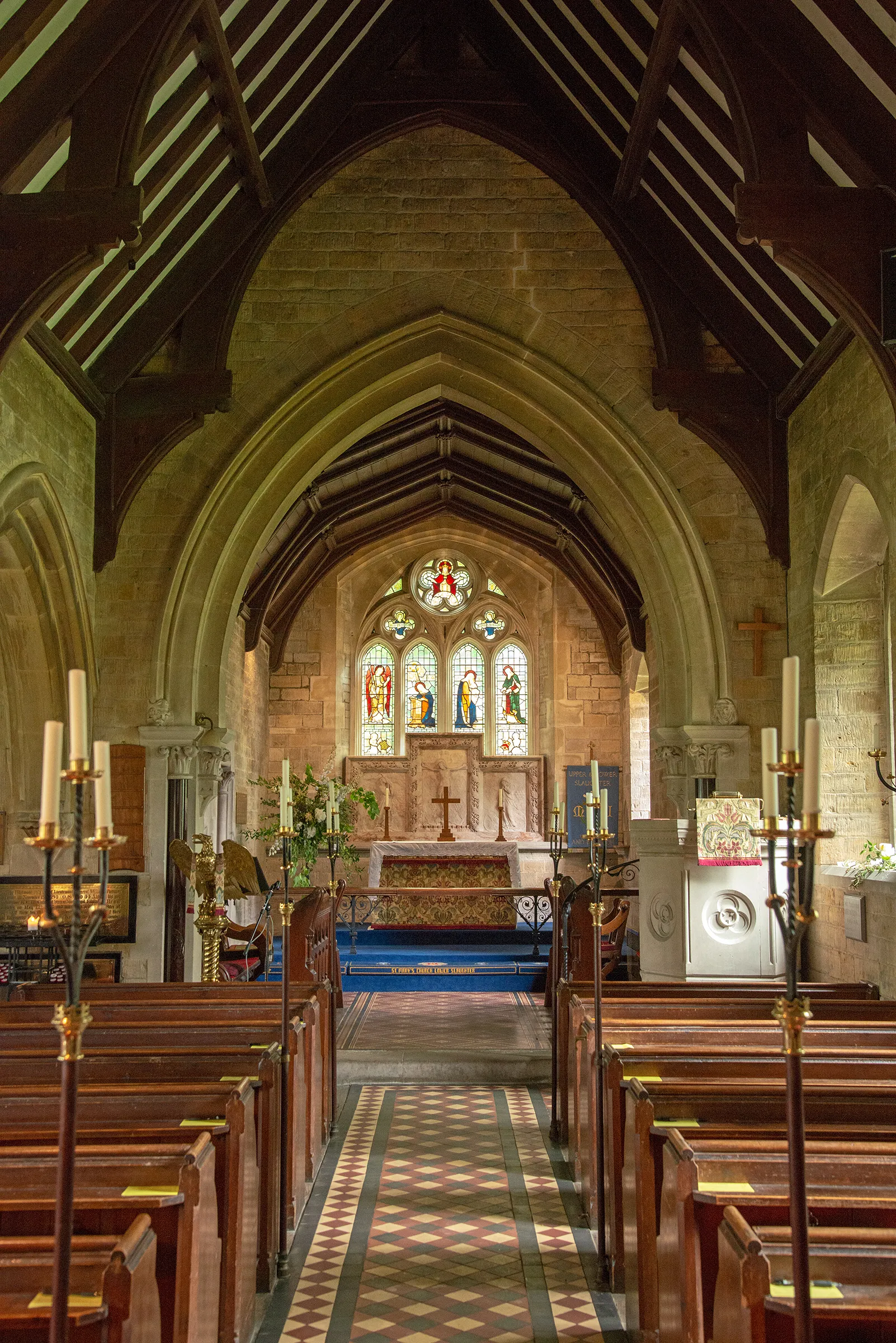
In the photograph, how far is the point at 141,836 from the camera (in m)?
8.78

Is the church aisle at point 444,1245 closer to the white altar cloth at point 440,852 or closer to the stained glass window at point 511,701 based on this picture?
the white altar cloth at point 440,852

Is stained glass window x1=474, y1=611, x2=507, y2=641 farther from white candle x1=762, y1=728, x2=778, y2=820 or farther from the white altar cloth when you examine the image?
white candle x1=762, y1=728, x2=778, y2=820

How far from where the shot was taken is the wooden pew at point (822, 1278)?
6.49 ft

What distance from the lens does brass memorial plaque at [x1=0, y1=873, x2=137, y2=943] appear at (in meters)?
8.02

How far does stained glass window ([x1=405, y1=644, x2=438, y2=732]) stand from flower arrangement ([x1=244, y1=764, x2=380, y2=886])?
1.54 m

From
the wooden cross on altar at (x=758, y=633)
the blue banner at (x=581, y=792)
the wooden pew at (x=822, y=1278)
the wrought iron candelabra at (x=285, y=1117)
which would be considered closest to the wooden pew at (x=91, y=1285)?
the wooden pew at (x=822, y=1278)

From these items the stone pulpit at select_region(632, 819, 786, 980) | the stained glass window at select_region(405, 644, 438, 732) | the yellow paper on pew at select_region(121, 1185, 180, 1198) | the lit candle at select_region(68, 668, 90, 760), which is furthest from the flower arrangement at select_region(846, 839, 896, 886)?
the stained glass window at select_region(405, 644, 438, 732)

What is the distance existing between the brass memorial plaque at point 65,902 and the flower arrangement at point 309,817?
1.12m

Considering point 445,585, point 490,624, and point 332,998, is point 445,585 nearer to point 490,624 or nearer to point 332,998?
point 490,624

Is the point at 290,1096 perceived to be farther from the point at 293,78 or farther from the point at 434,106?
the point at 434,106

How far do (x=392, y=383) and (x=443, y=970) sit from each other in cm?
478

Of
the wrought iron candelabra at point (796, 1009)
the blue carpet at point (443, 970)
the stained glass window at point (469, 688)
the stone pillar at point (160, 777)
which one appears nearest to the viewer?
the wrought iron candelabra at point (796, 1009)

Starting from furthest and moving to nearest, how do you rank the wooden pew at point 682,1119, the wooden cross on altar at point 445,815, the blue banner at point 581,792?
the blue banner at point 581,792 < the wooden cross on altar at point 445,815 < the wooden pew at point 682,1119

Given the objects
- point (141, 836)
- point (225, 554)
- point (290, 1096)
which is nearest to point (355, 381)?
point (225, 554)
